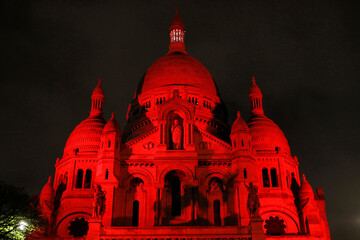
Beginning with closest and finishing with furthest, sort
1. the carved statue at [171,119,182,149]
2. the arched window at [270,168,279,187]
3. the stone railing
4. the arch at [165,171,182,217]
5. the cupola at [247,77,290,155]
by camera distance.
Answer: the stone railing, the arch at [165,171,182,217], the carved statue at [171,119,182,149], the arched window at [270,168,279,187], the cupola at [247,77,290,155]

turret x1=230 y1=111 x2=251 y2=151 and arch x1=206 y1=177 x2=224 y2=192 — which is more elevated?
turret x1=230 y1=111 x2=251 y2=151

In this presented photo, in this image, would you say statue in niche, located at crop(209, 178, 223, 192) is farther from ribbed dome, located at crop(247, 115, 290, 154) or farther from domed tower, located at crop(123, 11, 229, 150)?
ribbed dome, located at crop(247, 115, 290, 154)

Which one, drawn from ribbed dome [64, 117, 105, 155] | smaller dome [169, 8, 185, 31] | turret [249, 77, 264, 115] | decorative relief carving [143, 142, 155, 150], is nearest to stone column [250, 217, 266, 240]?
decorative relief carving [143, 142, 155, 150]

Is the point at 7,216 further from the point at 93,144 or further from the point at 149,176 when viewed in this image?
the point at 93,144

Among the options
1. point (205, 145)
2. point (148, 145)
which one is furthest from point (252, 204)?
point (148, 145)

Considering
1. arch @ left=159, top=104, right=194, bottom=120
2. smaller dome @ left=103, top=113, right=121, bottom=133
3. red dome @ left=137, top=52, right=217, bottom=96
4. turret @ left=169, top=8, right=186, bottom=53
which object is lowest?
smaller dome @ left=103, top=113, right=121, bottom=133

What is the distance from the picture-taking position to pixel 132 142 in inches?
1778

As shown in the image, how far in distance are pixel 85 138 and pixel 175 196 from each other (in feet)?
52.5

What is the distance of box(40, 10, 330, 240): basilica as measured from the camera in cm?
3919

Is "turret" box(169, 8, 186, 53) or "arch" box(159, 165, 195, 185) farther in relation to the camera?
"turret" box(169, 8, 186, 53)

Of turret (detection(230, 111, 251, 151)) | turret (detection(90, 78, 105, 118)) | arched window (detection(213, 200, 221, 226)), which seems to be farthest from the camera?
turret (detection(90, 78, 105, 118))

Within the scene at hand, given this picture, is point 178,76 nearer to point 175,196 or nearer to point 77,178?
point 77,178

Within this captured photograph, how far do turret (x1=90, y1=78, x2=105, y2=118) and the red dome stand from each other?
16.4ft

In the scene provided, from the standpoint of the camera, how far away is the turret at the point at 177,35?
232 ft
